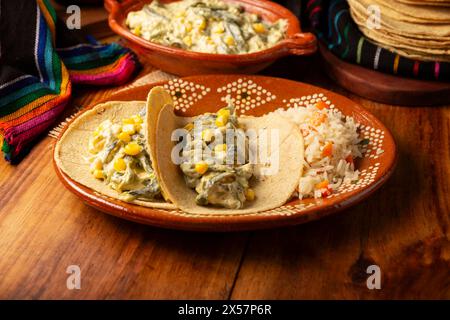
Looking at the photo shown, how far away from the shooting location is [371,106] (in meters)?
3.38

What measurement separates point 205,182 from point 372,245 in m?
0.77

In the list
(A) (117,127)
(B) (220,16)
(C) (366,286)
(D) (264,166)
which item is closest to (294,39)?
(B) (220,16)

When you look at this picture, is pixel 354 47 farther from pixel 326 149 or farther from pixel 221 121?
pixel 221 121

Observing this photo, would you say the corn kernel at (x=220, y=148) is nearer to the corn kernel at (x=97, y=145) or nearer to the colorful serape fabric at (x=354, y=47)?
the corn kernel at (x=97, y=145)

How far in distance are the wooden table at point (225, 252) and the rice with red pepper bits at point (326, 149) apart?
184 mm

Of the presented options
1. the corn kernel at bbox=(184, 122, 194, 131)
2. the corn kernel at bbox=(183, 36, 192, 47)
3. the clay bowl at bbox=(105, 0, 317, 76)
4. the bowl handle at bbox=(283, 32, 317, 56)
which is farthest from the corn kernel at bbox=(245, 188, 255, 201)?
the corn kernel at bbox=(183, 36, 192, 47)

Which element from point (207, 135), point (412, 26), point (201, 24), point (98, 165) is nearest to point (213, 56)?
point (201, 24)

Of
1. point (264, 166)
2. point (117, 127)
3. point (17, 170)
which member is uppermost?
point (117, 127)

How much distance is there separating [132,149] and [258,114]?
914 mm

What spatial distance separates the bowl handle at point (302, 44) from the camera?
10.6 feet

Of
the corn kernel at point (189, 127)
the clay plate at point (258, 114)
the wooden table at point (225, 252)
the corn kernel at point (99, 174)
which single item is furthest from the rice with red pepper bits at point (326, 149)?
the corn kernel at point (99, 174)

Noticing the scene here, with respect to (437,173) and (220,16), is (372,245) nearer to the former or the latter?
(437,173)

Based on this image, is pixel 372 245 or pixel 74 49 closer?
pixel 372 245

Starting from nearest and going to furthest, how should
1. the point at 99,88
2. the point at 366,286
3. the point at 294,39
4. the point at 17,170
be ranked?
the point at 366,286
the point at 17,170
the point at 294,39
the point at 99,88
